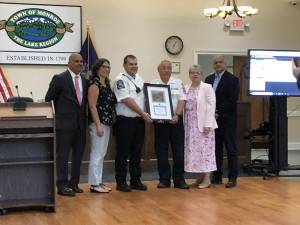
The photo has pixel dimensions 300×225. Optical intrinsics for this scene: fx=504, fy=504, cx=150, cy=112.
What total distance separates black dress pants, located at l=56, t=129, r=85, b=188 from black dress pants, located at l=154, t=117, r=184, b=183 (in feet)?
2.94

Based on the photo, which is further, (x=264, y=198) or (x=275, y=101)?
(x=275, y=101)

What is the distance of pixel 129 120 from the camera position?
548 cm

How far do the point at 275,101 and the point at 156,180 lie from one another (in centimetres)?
193

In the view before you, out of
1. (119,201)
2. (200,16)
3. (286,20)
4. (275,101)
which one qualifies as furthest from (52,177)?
(286,20)

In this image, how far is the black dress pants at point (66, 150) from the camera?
5.23 metres

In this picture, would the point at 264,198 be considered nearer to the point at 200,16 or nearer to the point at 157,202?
the point at 157,202

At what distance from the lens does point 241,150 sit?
24.7ft

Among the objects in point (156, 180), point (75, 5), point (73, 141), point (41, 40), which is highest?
point (75, 5)

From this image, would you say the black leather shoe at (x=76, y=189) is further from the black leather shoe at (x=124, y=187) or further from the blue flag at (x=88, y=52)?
the blue flag at (x=88, y=52)

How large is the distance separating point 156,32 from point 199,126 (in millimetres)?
3595

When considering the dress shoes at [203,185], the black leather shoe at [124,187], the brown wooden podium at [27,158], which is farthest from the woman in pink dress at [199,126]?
the brown wooden podium at [27,158]

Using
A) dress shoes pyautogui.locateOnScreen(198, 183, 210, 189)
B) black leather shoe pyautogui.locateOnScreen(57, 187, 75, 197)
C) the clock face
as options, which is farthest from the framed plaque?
the clock face

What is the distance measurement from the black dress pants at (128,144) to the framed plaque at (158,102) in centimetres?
18

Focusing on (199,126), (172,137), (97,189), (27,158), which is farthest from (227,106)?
(27,158)
